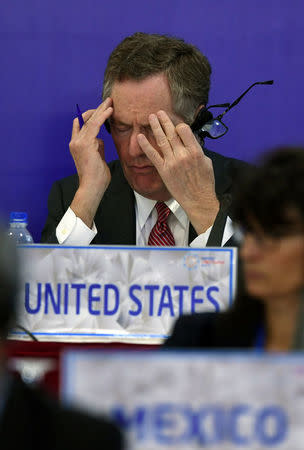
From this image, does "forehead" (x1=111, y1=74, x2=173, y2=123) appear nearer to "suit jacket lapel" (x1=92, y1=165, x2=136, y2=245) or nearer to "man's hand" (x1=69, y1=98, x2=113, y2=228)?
"man's hand" (x1=69, y1=98, x2=113, y2=228)

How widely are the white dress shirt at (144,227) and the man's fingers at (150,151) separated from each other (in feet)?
0.39

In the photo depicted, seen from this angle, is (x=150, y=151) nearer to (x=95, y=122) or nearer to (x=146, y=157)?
(x=146, y=157)

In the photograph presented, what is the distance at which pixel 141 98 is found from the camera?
2.11 meters

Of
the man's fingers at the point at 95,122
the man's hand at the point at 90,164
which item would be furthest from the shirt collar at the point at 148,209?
the man's fingers at the point at 95,122

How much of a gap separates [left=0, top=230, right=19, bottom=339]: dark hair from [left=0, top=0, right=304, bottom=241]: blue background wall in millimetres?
1849

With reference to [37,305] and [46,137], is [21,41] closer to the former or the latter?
[46,137]

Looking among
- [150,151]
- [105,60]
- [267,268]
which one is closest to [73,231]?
[150,151]

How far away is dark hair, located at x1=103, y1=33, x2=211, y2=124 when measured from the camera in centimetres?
215

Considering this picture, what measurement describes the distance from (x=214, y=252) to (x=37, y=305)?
1.14ft

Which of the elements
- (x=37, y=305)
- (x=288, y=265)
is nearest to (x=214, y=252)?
(x=37, y=305)

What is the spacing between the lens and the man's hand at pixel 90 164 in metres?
2.10

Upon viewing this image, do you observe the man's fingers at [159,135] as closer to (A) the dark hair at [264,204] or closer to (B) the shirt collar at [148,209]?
(B) the shirt collar at [148,209]

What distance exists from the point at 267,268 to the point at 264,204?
0.29 feet

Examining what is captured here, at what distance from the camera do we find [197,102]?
222 cm
